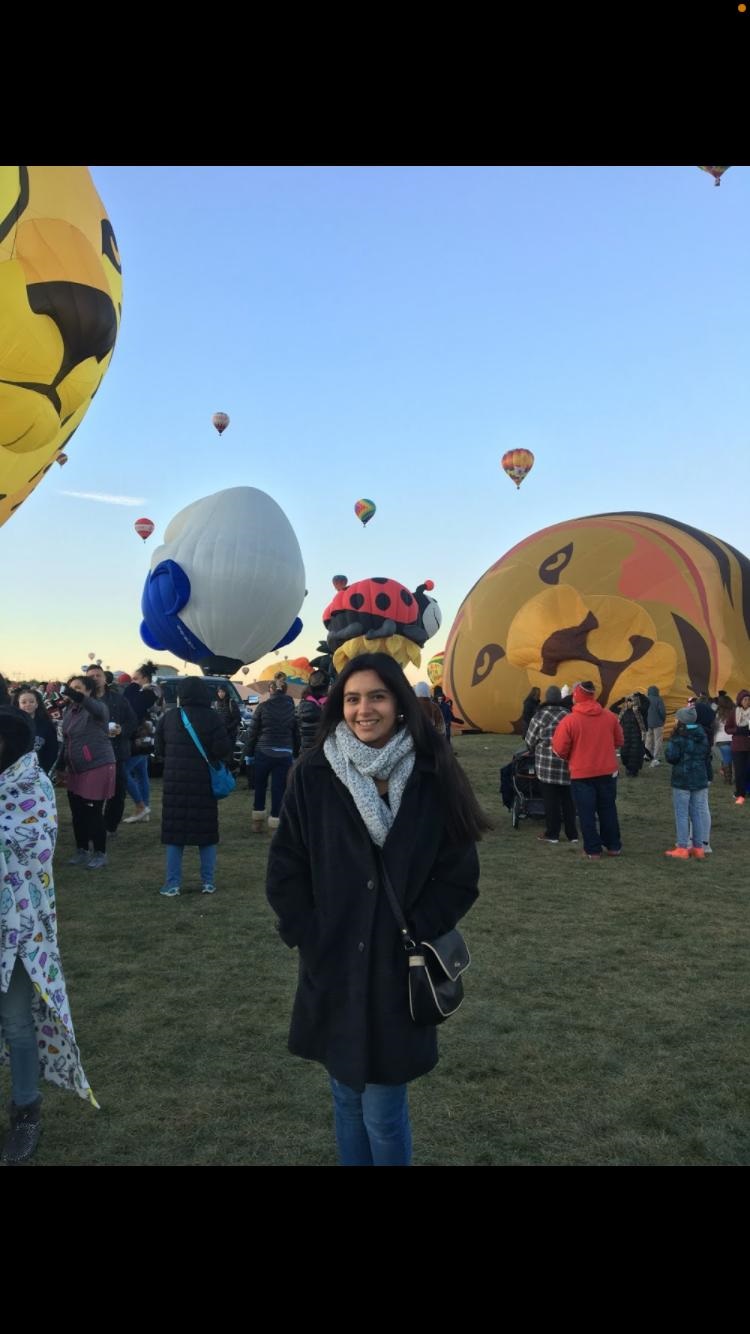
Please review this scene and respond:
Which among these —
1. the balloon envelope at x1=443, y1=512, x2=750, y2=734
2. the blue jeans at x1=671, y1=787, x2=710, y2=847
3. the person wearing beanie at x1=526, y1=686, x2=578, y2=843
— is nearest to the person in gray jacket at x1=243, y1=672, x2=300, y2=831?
the person wearing beanie at x1=526, y1=686, x2=578, y2=843

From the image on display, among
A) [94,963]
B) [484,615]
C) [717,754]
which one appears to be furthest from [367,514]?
[94,963]

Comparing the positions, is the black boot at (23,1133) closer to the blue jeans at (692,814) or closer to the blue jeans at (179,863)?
the blue jeans at (179,863)

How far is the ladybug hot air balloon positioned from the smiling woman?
2500 centimetres

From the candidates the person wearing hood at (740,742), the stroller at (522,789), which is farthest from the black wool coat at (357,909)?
the person wearing hood at (740,742)

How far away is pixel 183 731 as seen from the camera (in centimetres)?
686

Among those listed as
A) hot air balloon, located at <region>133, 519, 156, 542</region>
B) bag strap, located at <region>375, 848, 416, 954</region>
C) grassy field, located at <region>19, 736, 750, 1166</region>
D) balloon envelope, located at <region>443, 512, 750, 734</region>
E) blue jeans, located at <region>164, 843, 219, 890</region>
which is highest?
hot air balloon, located at <region>133, 519, 156, 542</region>

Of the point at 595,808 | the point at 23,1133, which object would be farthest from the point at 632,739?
the point at 23,1133

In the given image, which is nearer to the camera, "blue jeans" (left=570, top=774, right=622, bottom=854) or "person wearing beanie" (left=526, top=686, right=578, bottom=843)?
"blue jeans" (left=570, top=774, right=622, bottom=854)

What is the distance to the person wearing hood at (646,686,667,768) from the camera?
1714 cm

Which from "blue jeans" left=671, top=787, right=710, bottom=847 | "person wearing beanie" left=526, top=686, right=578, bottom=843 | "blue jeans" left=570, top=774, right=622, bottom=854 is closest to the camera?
"blue jeans" left=570, top=774, right=622, bottom=854

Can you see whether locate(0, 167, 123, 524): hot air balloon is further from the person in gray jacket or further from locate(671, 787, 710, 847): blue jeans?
locate(671, 787, 710, 847): blue jeans

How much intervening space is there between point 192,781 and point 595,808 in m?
4.38
